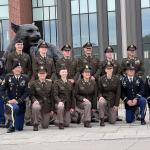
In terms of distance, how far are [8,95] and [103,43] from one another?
1055 inches

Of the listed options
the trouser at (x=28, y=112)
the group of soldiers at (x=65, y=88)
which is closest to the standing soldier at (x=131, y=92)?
the group of soldiers at (x=65, y=88)

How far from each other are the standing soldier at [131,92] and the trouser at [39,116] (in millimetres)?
1995

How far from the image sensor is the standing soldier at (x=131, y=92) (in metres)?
12.6

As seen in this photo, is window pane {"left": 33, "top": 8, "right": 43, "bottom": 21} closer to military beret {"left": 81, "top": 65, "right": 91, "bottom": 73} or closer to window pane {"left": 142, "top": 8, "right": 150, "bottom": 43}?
window pane {"left": 142, "top": 8, "right": 150, "bottom": 43}

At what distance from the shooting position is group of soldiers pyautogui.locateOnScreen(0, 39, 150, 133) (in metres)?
12.1

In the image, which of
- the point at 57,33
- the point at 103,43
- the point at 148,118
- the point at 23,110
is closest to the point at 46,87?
the point at 23,110

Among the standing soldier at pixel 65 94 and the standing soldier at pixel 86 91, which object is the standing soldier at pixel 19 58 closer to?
the standing soldier at pixel 65 94

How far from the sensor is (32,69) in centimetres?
1305

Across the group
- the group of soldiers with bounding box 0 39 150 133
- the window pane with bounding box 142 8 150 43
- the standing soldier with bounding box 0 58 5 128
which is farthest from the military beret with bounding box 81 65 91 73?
the window pane with bounding box 142 8 150 43

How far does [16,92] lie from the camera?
1210 centimetres

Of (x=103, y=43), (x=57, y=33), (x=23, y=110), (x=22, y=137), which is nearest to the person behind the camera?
(x=22, y=137)

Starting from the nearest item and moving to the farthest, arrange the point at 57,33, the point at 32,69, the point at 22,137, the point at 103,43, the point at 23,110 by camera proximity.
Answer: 1. the point at 22,137
2. the point at 23,110
3. the point at 32,69
4. the point at 103,43
5. the point at 57,33

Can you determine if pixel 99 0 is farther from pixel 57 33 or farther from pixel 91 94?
pixel 91 94

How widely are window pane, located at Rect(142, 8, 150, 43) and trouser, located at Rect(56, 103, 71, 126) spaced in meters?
25.3
